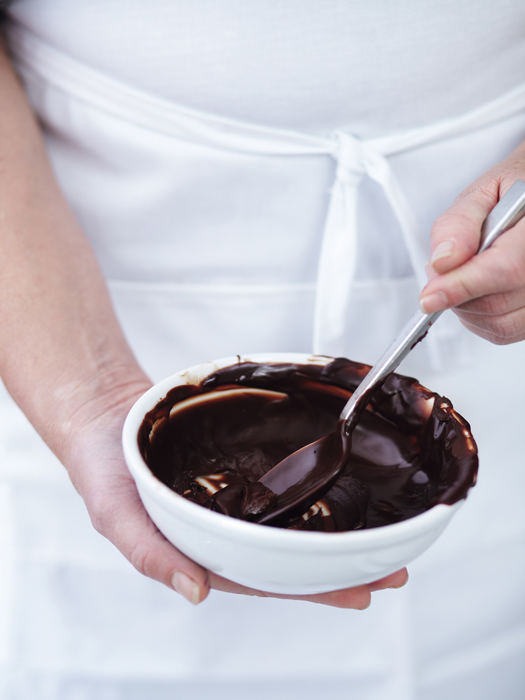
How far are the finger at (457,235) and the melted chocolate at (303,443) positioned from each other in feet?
0.68

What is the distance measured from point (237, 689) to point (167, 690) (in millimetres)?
110

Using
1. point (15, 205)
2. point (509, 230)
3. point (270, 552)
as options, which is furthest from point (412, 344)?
point (15, 205)

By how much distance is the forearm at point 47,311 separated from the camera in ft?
2.63

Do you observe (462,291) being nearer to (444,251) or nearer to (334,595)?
(444,251)

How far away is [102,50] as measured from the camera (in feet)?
2.87

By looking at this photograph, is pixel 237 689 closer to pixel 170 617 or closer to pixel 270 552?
pixel 170 617

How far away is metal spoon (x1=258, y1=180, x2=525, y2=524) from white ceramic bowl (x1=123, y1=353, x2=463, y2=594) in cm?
7

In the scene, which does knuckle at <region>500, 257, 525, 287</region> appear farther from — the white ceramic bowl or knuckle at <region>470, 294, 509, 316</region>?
the white ceramic bowl

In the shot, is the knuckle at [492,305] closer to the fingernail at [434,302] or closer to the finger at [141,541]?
the fingernail at [434,302]

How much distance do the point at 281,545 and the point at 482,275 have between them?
34 cm

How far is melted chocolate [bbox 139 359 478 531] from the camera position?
0.61m

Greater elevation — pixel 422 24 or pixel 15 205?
pixel 422 24

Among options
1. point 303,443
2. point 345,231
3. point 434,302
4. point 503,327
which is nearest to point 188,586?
point 303,443

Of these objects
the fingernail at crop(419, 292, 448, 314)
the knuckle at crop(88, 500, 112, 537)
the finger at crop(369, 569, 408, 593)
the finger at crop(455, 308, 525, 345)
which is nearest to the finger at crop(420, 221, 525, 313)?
the fingernail at crop(419, 292, 448, 314)
